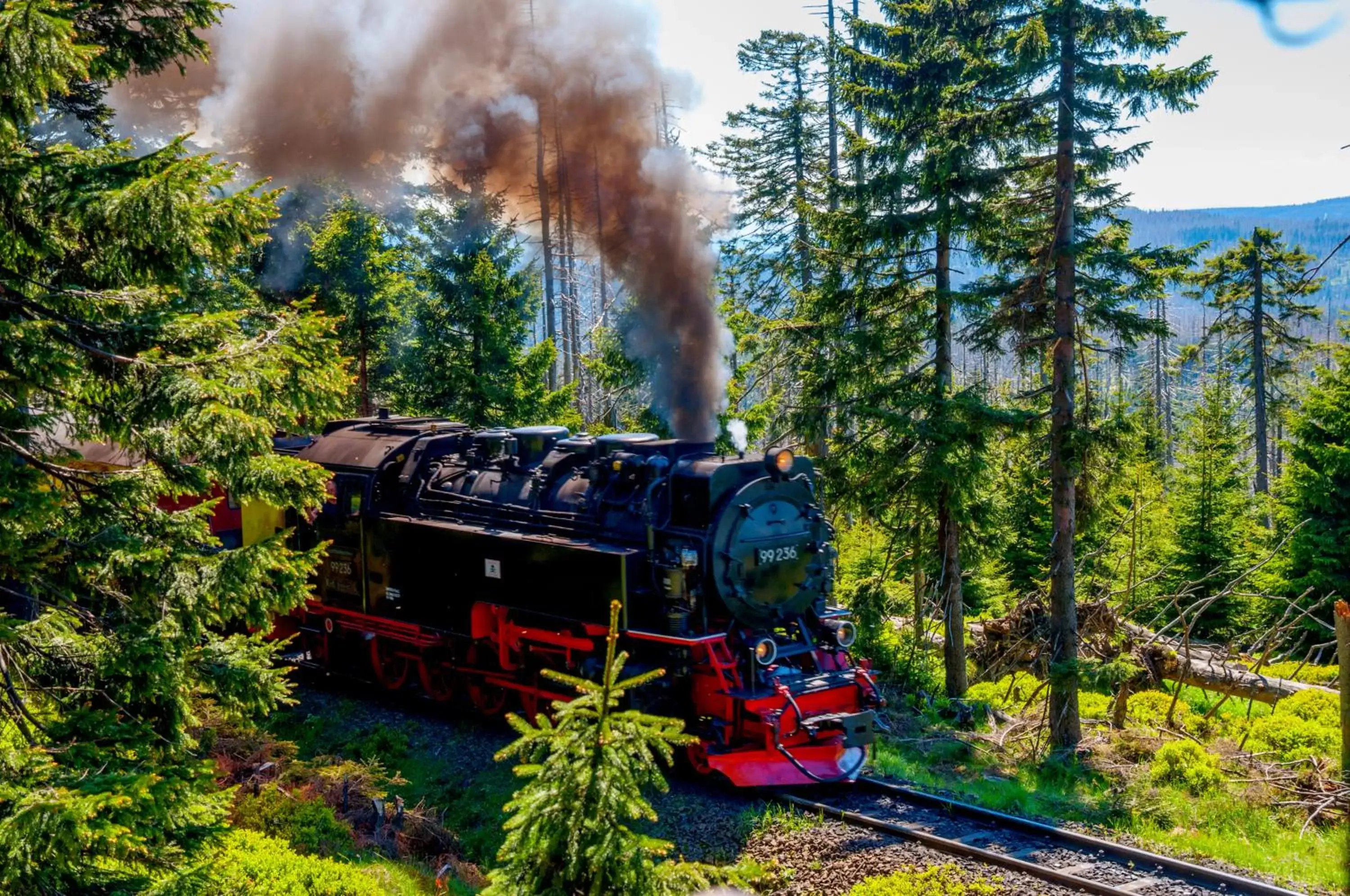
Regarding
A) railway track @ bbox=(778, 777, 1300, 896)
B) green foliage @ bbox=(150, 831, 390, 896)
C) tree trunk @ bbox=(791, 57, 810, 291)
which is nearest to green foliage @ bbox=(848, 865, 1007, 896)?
railway track @ bbox=(778, 777, 1300, 896)

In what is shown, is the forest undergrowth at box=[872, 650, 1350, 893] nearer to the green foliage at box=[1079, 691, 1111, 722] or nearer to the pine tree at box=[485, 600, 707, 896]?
the green foliage at box=[1079, 691, 1111, 722]

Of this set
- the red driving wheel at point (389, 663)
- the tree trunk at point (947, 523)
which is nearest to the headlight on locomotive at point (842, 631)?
the tree trunk at point (947, 523)

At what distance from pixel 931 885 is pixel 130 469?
6.56 metres

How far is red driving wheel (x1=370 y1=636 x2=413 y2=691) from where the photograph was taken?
13977 mm

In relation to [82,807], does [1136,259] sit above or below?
above

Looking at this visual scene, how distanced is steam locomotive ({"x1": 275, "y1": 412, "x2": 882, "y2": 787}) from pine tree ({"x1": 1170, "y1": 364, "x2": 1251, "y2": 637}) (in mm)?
12132

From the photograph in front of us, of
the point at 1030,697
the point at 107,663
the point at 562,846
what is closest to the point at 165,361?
the point at 107,663

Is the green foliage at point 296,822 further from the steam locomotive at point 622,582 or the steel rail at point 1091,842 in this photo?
the steel rail at point 1091,842

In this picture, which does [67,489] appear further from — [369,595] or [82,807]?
[369,595]

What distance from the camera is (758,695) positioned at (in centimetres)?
1038

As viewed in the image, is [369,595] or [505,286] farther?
[505,286]

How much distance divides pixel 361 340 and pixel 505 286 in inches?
167

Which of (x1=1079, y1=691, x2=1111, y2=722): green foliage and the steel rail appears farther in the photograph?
(x1=1079, y1=691, x2=1111, y2=722): green foliage

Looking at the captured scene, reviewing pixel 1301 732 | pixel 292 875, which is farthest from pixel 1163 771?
pixel 292 875
